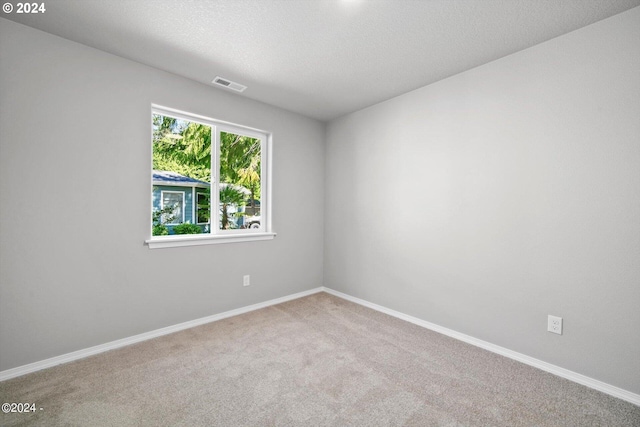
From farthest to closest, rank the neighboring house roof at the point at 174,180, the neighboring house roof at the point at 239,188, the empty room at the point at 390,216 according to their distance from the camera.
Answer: the neighboring house roof at the point at 239,188 < the neighboring house roof at the point at 174,180 < the empty room at the point at 390,216

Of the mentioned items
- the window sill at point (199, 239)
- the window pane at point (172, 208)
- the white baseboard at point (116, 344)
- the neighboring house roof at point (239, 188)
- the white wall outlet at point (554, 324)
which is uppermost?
the neighboring house roof at point (239, 188)

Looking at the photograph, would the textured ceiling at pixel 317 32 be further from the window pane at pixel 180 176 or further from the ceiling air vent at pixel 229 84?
the window pane at pixel 180 176

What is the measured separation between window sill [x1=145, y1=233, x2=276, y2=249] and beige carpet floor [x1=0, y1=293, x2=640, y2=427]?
2.85ft

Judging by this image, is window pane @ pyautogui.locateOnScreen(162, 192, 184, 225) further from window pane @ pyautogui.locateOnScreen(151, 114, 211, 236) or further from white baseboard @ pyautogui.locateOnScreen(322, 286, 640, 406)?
→ white baseboard @ pyautogui.locateOnScreen(322, 286, 640, 406)

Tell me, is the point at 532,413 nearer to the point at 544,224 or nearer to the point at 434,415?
the point at 434,415

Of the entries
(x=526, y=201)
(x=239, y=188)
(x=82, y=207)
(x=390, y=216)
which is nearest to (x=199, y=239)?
(x=239, y=188)

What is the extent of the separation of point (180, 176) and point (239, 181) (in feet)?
2.17

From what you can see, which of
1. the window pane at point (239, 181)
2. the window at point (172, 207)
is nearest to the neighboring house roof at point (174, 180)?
the window at point (172, 207)

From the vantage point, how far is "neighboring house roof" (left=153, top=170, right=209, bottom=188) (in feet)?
8.91

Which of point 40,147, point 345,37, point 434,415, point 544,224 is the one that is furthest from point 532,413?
point 40,147

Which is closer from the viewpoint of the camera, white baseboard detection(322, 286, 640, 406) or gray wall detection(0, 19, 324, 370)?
white baseboard detection(322, 286, 640, 406)

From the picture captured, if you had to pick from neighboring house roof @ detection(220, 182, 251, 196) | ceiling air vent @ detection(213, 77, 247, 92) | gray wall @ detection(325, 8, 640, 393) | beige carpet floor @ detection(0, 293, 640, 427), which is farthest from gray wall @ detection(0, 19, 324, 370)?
gray wall @ detection(325, 8, 640, 393)

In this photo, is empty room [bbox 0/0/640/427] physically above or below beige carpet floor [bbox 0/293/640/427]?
above

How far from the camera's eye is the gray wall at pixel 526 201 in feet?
6.07
